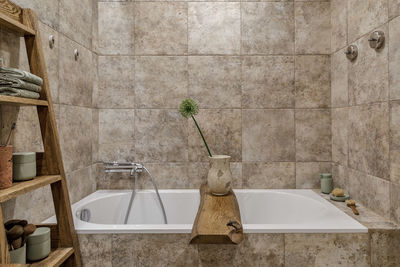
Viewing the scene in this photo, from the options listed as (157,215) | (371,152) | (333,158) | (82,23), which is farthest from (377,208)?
(82,23)

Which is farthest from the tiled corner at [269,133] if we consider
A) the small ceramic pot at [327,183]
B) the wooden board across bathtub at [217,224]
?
the wooden board across bathtub at [217,224]

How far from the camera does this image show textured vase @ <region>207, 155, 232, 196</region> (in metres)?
1.84

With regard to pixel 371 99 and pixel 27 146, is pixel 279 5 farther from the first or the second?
pixel 27 146

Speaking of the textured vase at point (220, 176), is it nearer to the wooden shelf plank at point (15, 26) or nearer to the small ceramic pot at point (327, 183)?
the small ceramic pot at point (327, 183)

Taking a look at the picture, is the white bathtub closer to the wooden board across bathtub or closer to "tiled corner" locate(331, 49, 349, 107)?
the wooden board across bathtub

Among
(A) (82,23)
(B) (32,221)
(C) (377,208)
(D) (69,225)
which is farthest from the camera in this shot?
(A) (82,23)

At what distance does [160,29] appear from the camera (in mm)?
2264

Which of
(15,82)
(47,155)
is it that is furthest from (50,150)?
(15,82)

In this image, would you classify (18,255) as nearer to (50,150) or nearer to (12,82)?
(50,150)

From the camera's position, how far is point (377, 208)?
5.26ft

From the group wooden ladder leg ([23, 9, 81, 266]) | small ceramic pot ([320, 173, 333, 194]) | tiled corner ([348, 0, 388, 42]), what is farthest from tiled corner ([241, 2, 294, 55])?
wooden ladder leg ([23, 9, 81, 266])

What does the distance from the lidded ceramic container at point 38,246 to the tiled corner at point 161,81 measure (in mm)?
1303

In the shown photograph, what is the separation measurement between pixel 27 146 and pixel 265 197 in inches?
68.3

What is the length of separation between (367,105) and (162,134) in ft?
5.09
